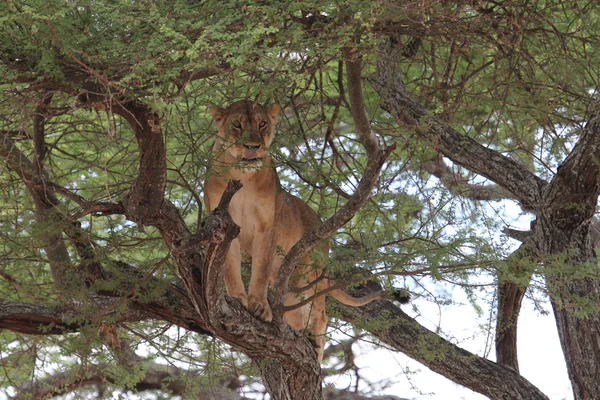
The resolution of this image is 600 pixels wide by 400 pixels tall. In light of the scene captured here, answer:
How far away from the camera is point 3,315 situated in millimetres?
5570

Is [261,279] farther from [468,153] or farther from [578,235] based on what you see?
[578,235]

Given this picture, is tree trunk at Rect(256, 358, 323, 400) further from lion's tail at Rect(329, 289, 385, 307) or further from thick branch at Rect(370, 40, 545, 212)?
thick branch at Rect(370, 40, 545, 212)

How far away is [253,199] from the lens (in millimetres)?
5457

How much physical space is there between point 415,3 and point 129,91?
1.35m

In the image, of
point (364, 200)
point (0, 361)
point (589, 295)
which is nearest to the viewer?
point (364, 200)

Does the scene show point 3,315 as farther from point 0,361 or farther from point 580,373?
point 580,373

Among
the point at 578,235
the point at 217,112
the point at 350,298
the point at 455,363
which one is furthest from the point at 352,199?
the point at 455,363

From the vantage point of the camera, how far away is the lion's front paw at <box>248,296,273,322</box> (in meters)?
5.30

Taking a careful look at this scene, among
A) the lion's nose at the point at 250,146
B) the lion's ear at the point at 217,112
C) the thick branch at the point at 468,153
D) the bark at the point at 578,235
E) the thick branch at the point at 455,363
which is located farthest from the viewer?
the thick branch at the point at 455,363

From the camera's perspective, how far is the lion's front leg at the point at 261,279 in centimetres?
530

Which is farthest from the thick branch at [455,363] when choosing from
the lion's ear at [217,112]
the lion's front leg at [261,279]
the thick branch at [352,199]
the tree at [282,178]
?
the lion's ear at [217,112]

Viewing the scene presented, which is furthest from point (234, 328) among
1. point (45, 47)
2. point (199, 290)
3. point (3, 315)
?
point (45, 47)

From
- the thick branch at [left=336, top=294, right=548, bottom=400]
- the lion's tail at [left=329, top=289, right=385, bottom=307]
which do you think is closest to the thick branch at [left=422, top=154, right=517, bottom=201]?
the thick branch at [left=336, top=294, right=548, bottom=400]

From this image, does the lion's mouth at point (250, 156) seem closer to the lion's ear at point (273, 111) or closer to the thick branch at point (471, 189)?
the lion's ear at point (273, 111)
